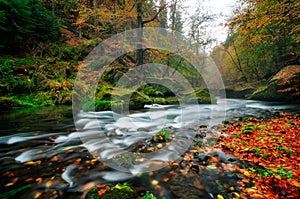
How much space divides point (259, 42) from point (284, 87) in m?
4.20

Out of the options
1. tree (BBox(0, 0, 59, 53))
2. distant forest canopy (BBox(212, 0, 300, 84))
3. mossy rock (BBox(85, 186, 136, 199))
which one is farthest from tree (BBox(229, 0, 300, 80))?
tree (BBox(0, 0, 59, 53))

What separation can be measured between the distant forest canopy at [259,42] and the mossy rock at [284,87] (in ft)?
4.24

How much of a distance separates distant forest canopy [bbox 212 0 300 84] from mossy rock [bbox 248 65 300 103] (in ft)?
4.24

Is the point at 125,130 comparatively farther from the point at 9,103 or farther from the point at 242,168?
the point at 9,103

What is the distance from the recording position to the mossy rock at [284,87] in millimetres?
9690

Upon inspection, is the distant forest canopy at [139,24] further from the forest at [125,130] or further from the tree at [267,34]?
the forest at [125,130]

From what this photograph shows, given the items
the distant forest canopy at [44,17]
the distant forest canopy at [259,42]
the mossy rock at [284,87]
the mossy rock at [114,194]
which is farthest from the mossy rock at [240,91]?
the mossy rock at [114,194]

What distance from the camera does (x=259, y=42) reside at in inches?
504

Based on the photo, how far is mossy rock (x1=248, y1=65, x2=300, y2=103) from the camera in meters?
9.69

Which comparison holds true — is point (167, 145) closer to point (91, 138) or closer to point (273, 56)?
point (91, 138)

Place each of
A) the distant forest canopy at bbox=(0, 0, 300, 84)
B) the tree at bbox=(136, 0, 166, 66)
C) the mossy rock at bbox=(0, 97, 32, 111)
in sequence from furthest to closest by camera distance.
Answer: the tree at bbox=(136, 0, 166, 66)
the mossy rock at bbox=(0, 97, 32, 111)
the distant forest canopy at bbox=(0, 0, 300, 84)

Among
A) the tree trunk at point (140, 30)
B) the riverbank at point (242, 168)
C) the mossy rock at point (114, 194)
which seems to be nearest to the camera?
the mossy rock at point (114, 194)

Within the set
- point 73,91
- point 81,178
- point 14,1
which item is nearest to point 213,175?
point 81,178

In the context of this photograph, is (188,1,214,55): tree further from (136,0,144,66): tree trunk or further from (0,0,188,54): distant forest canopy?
(136,0,144,66): tree trunk
